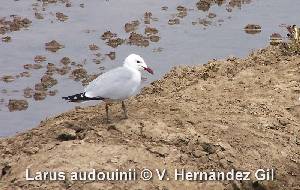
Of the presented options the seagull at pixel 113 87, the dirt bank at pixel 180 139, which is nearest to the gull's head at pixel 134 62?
the seagull at pixel 113 87

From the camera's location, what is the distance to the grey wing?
8094 millimetres

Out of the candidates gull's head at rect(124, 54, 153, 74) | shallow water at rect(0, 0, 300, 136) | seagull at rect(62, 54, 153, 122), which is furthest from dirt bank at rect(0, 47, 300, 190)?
shallow water at rect(0, 0, 300, 136)

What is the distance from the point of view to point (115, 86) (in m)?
8.08

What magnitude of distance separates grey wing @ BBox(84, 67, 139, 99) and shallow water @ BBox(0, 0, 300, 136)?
2922 millimetres

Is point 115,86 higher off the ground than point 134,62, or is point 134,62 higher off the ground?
point 134,62

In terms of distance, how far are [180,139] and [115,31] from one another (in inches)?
Answer: 289

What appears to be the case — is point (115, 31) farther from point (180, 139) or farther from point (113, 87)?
point (180, 139)

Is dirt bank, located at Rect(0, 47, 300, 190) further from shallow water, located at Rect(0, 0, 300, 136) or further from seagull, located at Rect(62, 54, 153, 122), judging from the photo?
shallow water, located at Rect(0, 0, 300, 136)

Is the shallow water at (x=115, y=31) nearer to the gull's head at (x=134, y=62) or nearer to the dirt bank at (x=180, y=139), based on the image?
the dirt bank at (x=180, y=139)

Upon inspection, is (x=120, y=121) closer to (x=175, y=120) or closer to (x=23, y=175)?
(x=175, y=120)

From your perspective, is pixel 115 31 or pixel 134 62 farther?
pixel 115 31

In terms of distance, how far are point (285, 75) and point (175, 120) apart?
10.0 feet

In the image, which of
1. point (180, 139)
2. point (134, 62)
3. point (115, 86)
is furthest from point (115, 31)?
point (180, 139)

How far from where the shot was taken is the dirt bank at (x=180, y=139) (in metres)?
7.36
